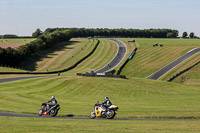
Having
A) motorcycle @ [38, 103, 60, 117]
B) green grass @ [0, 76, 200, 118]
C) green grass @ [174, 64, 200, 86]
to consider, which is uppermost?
motorcycle @ [38, 103, 60, 117]

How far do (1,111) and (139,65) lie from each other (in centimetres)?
9034

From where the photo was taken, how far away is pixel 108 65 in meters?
130

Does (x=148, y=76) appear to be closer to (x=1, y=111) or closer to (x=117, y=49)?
(x=117, y=49)

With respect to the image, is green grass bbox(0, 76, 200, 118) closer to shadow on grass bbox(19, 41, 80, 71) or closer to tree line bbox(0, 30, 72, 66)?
tree line bbox(0, 30, 72, 66)

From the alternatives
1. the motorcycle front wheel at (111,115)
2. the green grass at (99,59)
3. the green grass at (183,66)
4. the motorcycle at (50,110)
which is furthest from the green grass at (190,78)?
the motorcycle at (50,110)

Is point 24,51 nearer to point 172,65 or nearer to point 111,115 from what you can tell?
point 172,65

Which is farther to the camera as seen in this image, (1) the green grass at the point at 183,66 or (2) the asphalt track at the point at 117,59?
(2) the asphalt track at the point at 117,59

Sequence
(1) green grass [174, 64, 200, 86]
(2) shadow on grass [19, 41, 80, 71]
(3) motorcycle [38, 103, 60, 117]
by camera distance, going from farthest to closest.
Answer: (2) shadow on grass [19, 41, 80, 71] < (1) green grass [174, 64, 200, 86] < (3) motorcycle [38, 103, 60, 117]

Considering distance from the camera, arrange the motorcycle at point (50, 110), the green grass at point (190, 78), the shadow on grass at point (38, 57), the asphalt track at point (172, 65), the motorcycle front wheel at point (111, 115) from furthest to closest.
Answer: the shadow on grass at point (38, 57) → the asphalt track at point (172, 65) → the green grass at point (190, 78) → the motorcycle at point (50, 110) → the motorcycle front wheel at point (111, 115)

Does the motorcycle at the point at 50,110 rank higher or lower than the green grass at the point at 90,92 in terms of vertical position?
higher

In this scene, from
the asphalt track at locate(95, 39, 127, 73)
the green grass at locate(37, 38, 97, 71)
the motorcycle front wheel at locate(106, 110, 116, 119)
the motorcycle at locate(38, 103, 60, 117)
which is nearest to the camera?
the motorcycle front wheel at locate(106, 110, 116, 119)

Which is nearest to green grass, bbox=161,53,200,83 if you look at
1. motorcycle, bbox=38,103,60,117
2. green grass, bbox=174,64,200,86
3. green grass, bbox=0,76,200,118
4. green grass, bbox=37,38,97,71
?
green grass, bbox=174,64,200,86

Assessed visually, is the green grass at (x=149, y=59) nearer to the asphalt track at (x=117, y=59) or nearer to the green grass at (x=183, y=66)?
the asphalt track at (x=117, y=59)

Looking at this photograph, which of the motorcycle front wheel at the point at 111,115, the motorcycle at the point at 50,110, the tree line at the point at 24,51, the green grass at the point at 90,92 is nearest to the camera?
the motorcycle front wheel at the point at 111,115
